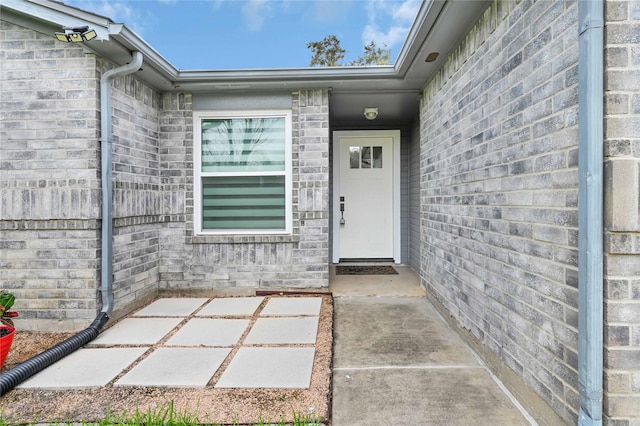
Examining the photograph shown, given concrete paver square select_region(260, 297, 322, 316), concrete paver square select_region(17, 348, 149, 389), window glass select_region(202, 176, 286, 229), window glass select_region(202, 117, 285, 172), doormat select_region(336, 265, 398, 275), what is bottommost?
concrete paver square select_region(17, 348, 149, 389)

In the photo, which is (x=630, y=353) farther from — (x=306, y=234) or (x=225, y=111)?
(x=225, y=111)

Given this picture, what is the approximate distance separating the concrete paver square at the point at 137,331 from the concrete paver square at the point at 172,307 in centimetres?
17

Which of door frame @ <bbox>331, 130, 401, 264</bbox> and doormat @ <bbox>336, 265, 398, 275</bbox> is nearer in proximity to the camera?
doormat @ <bbox>336, 265, 398, 275</bbox>

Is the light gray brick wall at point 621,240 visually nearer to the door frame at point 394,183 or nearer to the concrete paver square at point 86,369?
the concrete paver square at point 86,369

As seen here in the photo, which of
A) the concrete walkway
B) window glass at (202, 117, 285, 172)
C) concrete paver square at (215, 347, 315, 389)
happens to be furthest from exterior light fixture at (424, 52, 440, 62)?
concrete paver square at (215, 347, 315, 389)

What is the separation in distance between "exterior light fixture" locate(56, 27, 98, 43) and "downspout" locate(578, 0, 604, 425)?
3.25 m

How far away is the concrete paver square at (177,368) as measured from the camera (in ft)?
7.66

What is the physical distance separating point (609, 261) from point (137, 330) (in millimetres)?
3451

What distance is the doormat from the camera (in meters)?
5.51

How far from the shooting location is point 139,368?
8.32 feet

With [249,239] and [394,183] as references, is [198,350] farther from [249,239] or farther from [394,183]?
[394,183]

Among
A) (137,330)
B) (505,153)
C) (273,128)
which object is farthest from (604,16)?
(137,330)

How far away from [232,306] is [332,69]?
2841mm

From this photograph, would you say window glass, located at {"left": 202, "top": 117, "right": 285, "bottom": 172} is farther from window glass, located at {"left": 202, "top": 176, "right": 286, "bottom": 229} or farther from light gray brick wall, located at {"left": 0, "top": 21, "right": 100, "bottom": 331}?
light gray brick wall, located at {"left": 0, "top": 21, "right": 100, "bottom": 331}
